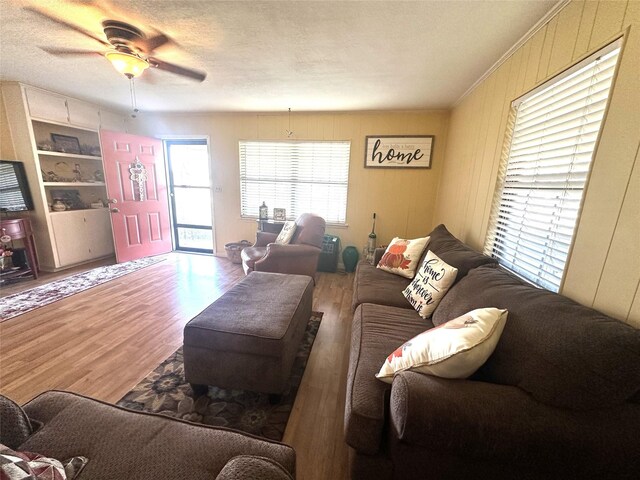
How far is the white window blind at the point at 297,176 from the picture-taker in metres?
Result: 3.92

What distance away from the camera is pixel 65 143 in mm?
3670

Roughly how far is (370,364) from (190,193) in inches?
180

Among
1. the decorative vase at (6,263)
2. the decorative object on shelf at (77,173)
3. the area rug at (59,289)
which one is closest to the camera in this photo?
the area rug at (59,289)

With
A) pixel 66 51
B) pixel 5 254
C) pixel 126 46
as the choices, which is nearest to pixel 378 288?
pixel 126 46

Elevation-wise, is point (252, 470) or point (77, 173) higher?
point (77, 173)

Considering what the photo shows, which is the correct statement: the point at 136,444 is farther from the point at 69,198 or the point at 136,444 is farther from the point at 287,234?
the point at 69,198

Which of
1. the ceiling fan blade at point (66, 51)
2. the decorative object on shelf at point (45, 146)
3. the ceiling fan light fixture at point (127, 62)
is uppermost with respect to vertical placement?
the ceiling fan blade at point (66, 51)

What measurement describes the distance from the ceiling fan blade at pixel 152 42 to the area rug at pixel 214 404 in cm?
242

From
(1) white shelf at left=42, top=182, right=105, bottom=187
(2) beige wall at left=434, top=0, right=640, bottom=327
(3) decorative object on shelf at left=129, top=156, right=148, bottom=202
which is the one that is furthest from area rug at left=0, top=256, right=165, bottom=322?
(2) beige wall at left=434, top=0, right=640, bottom=327

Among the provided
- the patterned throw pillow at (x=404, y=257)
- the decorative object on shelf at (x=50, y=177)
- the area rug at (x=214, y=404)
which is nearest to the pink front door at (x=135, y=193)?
the decorative object on shelf at (x=50, y=177)

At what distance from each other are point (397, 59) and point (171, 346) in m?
2.98

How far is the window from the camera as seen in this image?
4.07 ft

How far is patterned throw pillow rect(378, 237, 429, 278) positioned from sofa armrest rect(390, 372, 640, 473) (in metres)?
1.43

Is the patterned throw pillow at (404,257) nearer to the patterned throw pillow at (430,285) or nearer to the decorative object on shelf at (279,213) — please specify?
the patterned throw pillow at (430,285)
